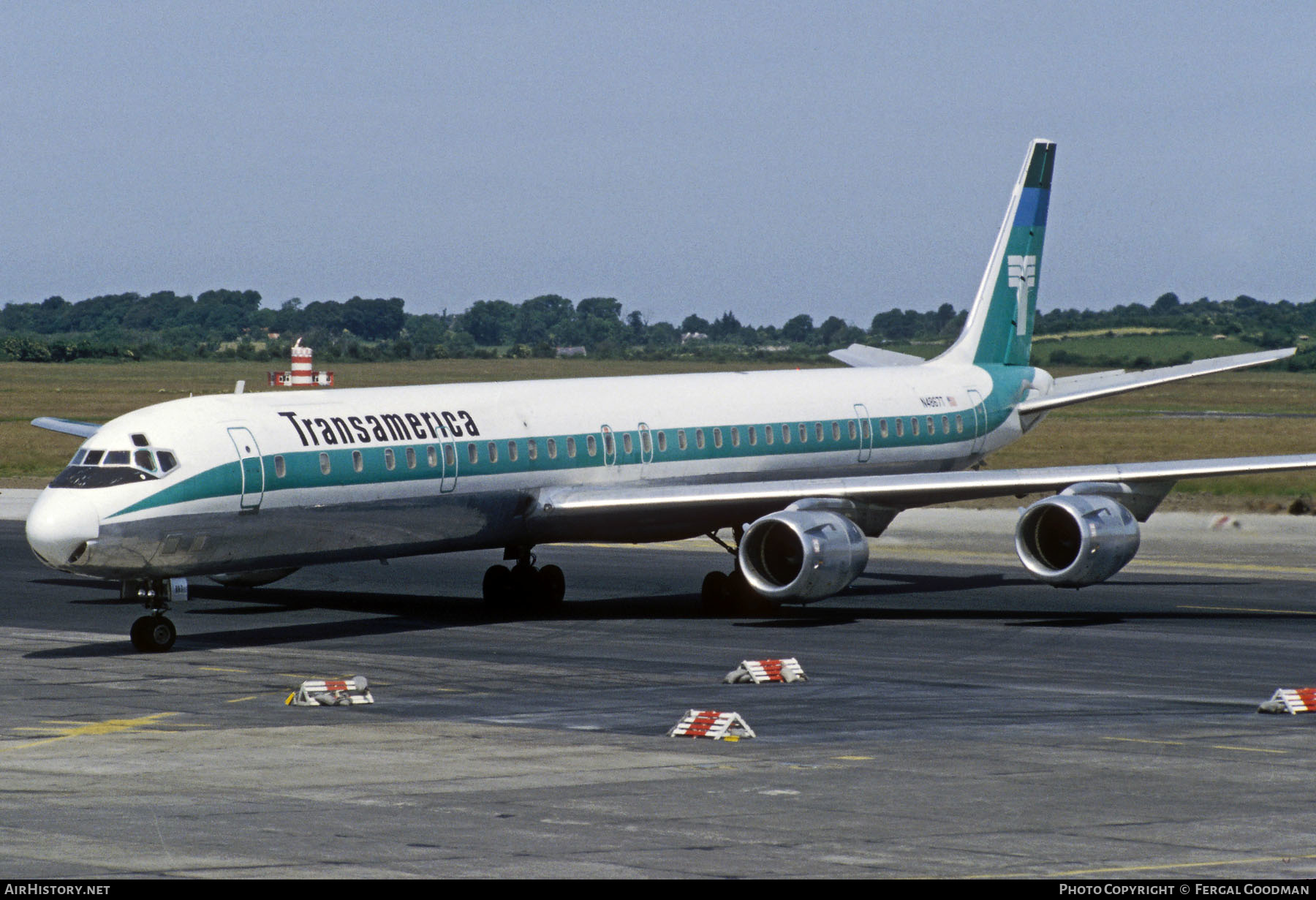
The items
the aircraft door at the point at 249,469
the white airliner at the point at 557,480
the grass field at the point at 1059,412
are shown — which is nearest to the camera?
the white airliner at the point at 557,480

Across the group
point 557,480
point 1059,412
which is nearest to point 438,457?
point 557,480

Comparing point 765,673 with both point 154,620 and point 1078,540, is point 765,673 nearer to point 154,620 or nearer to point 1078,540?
point 1078,540

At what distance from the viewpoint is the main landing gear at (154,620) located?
31312 millimetres

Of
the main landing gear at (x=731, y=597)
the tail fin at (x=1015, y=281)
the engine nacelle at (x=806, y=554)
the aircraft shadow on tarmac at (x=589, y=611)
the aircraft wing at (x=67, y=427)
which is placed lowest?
the aircraft shadow on tarmac at (x=589, y=611)

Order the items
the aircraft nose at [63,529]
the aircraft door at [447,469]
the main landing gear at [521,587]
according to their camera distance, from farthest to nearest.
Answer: the main landing gear at [521,587] < the aircraft door at [447,469] < the aircraft nose at [63,529]

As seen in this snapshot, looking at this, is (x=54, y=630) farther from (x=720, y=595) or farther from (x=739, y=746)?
(x=739, y=746)

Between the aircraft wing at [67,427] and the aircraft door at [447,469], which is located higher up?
the aircraft wing at [67,427]

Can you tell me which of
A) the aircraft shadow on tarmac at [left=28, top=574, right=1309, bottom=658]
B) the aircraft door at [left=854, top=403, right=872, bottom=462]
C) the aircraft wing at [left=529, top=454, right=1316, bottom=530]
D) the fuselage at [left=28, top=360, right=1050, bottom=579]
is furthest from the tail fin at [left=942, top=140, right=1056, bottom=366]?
the aircraft wing at [left=529, top=454, right=1316, bottom=530]

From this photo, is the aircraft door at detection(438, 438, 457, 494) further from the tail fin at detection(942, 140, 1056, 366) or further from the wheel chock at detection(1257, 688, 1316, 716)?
the tail fin at detection(942, 140, 1056, 366)

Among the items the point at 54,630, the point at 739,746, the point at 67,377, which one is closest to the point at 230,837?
the point at 739,746

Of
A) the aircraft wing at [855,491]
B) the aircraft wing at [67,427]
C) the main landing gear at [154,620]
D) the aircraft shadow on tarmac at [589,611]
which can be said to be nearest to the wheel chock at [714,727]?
the main landing gear at [154,620]

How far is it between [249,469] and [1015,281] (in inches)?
924

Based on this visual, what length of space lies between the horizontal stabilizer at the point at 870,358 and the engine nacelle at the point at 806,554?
14326 millimetres

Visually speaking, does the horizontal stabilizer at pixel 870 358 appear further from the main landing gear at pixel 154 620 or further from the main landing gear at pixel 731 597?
the main landing gear at pixel 154 620
